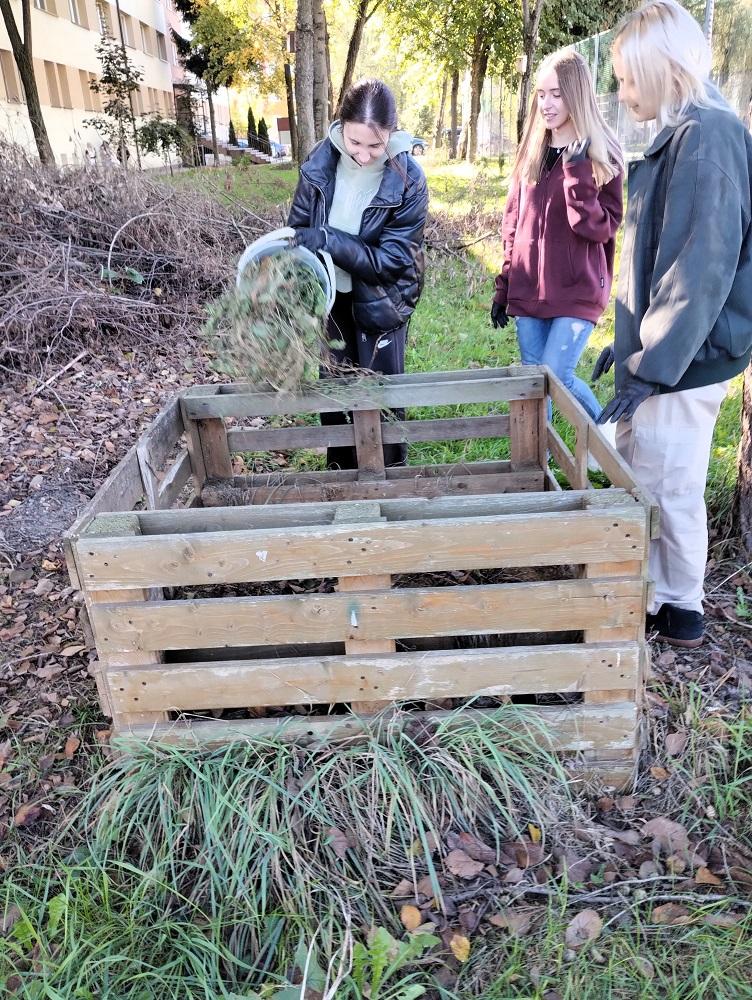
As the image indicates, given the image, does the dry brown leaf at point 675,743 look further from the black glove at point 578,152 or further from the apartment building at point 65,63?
the apartment building at point 65,63

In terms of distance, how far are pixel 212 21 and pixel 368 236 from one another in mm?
32030

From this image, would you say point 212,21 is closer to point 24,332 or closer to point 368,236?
point 24,332

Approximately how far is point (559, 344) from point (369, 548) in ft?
7.73

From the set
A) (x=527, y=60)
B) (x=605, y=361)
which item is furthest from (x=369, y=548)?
(x=527, y=60)

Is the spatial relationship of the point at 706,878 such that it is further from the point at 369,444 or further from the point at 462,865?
the point at 369,444

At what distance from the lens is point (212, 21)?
→ 30031 mm

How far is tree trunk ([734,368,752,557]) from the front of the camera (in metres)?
3.69

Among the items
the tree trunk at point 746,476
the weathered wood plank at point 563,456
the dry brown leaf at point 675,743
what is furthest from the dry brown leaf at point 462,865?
the tree trunk at point 746,476

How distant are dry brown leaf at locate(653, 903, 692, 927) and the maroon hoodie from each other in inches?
112

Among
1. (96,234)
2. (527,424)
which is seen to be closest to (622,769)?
(527,424)

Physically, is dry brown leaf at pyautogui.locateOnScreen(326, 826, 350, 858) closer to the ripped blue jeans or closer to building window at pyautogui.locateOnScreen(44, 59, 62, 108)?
the ripped blue jeans

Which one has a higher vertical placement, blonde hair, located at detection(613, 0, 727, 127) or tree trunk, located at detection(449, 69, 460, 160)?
blonde hair, located at detection(613, 0, 727, 127)

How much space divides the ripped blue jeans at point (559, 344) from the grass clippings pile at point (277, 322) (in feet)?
4.78

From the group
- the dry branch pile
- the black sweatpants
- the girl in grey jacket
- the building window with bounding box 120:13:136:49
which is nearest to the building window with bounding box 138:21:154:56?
the building window with bounding box 120:13:136:49
